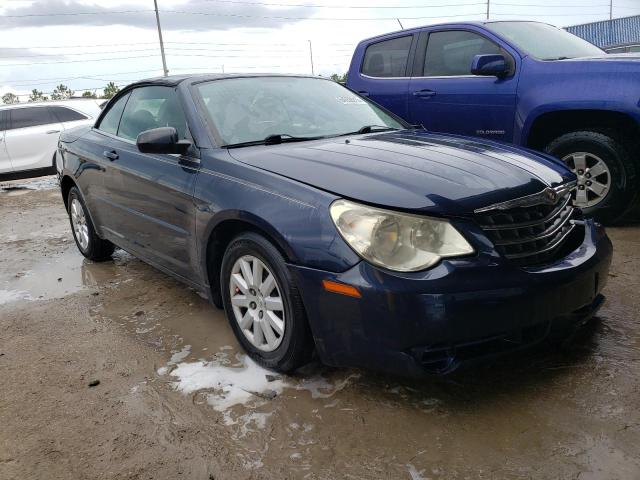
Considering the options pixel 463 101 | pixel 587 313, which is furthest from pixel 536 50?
pixel 587 313

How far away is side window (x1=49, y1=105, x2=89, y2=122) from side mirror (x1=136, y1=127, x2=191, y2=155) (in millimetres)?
8799

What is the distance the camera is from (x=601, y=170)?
4797 millimetres

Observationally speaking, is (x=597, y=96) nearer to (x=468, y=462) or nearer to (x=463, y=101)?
(x=463, y=101)

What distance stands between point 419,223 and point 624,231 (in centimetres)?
338

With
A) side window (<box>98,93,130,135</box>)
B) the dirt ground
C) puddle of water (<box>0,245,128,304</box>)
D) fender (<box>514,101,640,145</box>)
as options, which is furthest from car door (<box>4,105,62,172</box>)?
fender (<box>514,101,640,145</box>)

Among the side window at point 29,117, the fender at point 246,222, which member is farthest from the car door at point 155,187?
the side window at point 29,117

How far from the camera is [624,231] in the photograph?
4.93m

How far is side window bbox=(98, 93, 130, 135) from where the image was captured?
15.0 feet

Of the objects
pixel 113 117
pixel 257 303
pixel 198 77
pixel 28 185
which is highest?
pixel 198 77

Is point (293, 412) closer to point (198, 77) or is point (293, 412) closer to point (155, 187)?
point (155, 187)

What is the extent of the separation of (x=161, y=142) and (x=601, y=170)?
11.7ft

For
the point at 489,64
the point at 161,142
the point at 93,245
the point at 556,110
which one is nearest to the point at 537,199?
the point at 161,142

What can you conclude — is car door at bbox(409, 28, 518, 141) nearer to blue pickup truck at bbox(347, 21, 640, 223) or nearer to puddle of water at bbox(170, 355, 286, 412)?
blue pickup truck at bbox(347, 21, 640, 223)

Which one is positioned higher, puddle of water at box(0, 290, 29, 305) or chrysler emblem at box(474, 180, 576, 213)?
chrysler emblem at box(474, 180, 576, 213)
